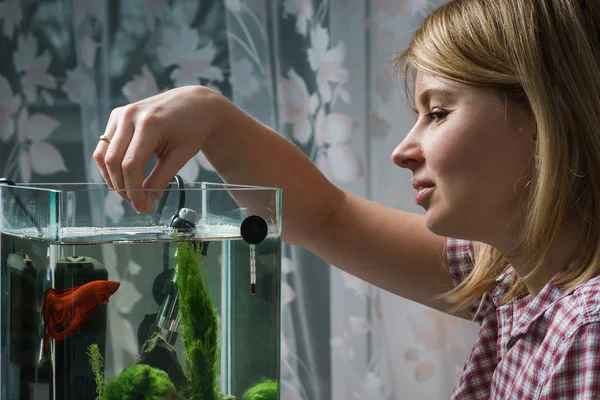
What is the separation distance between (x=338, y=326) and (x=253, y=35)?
716mm

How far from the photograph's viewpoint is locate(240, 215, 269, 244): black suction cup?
72 cm

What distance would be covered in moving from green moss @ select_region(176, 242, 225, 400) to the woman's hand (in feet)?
0.55

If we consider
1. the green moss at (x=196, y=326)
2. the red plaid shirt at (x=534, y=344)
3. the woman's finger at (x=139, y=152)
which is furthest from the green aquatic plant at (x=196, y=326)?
the red plaid shirt at (x=534, y=344)

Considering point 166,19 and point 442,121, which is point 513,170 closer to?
point 442,121

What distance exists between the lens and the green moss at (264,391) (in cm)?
72

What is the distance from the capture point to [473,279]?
1188mm

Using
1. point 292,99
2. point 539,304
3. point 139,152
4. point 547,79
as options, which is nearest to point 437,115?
point 547,79

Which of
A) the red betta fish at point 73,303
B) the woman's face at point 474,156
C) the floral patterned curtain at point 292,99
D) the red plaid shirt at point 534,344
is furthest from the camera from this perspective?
the floral patterned curtain at point 292,99

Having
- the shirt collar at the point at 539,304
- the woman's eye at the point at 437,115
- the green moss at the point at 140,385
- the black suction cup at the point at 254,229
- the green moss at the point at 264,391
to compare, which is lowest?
the green moss at the point at 264,391

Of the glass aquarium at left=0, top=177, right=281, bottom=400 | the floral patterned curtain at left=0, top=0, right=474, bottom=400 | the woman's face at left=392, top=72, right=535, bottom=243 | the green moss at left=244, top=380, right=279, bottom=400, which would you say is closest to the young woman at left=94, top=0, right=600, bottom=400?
the woman's face at left=392, top=72, right=535, bottom=243

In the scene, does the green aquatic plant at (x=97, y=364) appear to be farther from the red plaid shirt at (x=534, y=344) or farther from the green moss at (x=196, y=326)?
the red plaid shirt at (x=534, y=344)

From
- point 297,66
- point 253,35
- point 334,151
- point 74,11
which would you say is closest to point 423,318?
point 334,151

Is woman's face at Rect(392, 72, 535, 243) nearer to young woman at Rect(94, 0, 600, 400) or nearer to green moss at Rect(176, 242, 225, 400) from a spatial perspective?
young woman at Rect(94, 0, 600, 400)

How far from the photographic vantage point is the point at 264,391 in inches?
28.9
